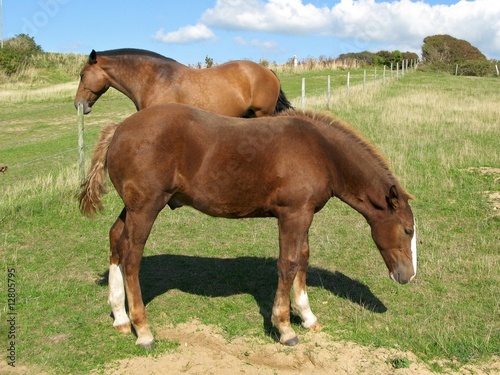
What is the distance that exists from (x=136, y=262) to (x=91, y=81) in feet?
11.1

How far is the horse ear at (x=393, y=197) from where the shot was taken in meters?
3.88

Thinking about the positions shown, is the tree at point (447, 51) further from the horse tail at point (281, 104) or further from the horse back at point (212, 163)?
the horse back at point (212, 163)

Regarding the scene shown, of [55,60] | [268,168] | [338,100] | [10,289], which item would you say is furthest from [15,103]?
[268,168]

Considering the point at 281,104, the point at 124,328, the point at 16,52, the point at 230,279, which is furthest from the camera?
the point at 16,52

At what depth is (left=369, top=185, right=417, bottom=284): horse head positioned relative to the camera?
13.2 feet

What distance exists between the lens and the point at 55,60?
3528 cm

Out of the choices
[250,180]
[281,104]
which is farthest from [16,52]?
[250,180]

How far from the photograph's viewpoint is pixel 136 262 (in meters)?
3.88

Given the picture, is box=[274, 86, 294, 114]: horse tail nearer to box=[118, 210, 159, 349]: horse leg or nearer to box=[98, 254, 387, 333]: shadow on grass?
box=[98, 254, 387, 333]: shadow on grass

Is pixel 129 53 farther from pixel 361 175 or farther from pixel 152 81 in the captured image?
pixel 361 175

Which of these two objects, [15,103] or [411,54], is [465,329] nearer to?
[15,103]

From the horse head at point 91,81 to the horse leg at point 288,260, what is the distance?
368 centimetres

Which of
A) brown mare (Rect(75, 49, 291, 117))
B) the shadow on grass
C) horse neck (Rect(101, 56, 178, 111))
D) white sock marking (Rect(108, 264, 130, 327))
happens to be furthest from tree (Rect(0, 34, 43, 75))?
white sock marking (Rect(108, 264, 130, 327))

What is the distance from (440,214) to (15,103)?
23.3 m
